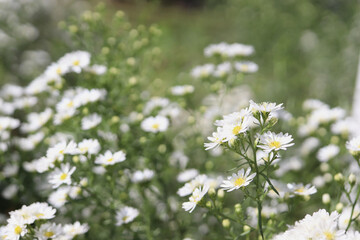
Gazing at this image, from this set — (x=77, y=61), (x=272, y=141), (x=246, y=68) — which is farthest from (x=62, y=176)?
(x=246, y=68)

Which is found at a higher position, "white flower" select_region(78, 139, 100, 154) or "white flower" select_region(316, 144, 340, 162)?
"white flower" select_region(78, 139, 100, 154)

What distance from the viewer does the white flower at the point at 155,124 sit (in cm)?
185

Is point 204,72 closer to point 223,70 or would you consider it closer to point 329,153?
point 223,70

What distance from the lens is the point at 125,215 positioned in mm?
1637

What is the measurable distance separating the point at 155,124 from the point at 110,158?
33 centimetres

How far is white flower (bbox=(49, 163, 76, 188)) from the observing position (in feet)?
4.91

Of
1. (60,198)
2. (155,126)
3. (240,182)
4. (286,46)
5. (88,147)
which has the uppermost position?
(286,46)

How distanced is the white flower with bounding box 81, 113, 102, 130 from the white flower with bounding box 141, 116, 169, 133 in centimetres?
21

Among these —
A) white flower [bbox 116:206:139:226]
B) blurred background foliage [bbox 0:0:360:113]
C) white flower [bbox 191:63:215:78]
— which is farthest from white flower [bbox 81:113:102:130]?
blurred background foliage [bbox 0:0:360:113]

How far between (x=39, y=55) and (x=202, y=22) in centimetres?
359

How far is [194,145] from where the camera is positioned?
6.90ft

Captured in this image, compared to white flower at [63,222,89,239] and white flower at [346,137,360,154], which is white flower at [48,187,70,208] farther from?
white flower at [346,137,360,154]

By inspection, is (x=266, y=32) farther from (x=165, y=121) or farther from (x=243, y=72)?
(x=165, y=121)

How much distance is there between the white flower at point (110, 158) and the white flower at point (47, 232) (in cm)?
31
